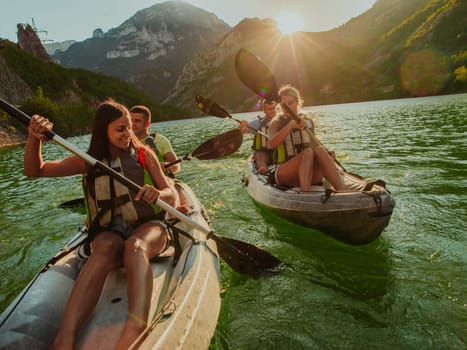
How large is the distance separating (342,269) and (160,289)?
2.42m

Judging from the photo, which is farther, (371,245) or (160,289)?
(371,245)

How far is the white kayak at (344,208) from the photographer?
3.95 m

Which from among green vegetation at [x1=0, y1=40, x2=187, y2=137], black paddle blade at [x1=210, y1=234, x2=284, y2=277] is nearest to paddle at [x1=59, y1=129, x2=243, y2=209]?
black paddle blade at [x1=210, y1=234, x2=284, y2=277]

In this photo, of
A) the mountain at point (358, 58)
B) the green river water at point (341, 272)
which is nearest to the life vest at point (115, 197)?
the green river water at point (341, 272)

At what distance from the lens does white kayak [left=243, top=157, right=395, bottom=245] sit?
3.95 m

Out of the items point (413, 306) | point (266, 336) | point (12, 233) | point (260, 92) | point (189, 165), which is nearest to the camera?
point (266, 336)

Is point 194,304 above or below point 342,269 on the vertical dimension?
above

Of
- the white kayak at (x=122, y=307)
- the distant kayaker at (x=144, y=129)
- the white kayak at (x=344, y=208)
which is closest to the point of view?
the white kayak at (x=122, y=307)

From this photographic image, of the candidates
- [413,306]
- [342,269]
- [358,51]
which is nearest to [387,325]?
[413,306]

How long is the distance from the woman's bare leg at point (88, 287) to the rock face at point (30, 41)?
461 ft

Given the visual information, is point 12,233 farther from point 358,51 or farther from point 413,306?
point 358,51

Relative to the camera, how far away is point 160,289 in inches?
108

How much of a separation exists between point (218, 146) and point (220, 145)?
0.05 metres

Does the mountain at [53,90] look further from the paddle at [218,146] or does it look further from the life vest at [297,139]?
the life vest at [297,139]
